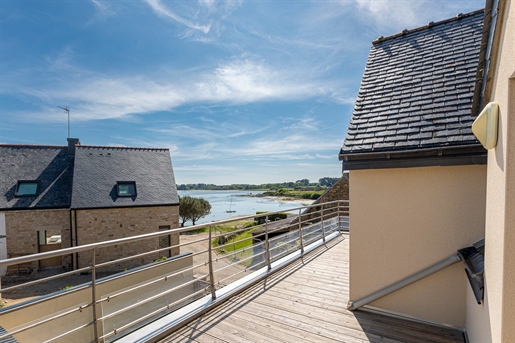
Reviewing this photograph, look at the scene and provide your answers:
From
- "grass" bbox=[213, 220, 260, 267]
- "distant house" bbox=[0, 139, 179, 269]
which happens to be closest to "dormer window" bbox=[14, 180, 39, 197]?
"distant house" bbox=[0, 139, 179, 269]

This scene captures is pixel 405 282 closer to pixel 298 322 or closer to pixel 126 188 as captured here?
pixel 298 322

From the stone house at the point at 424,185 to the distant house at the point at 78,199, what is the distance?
1282 cm

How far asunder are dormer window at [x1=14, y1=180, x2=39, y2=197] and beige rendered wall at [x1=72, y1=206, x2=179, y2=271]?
2.80 m

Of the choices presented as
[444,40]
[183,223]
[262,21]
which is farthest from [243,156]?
[444,40]

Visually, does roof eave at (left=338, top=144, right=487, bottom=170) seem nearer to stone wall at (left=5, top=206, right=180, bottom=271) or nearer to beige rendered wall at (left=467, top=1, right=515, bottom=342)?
beige rendered wall at (left=467, top=1, right=515, bottom=342)

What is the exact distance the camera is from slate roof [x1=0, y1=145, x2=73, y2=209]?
12.9 m

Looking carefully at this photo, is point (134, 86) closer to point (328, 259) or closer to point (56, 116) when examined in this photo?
point (56, 116)

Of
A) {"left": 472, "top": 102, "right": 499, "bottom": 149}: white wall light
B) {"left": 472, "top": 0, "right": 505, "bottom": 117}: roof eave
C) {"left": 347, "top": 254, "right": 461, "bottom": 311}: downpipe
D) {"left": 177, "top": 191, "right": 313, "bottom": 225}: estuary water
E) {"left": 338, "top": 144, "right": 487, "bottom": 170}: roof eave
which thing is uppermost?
{"left": 472, "top": 0, "right": 505, "bottom": 117}: roof eave

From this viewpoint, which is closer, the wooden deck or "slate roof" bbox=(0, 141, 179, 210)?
the wooden deck

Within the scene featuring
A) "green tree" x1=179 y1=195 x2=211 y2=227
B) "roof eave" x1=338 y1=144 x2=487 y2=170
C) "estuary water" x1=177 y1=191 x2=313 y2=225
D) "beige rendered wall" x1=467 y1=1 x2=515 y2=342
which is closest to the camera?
"beige rendered wall" x1=467 y1=1 x2=515 y2=342

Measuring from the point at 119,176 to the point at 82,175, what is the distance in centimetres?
186

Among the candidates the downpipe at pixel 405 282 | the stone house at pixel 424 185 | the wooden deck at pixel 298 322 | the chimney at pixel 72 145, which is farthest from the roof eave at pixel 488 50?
the chimney at pixel 72 145

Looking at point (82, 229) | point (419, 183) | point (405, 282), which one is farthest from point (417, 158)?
point (82, 229)

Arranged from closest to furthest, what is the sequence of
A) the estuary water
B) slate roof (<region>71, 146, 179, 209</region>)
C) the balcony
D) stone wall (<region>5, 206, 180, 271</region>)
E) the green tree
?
the balcony
stone wall (<region>5, 206, 180, 271</region>)
slate roof (<region>71, 146, 179, 209</region>)
the green tree
the estuary water
